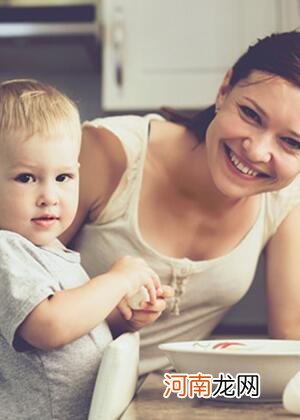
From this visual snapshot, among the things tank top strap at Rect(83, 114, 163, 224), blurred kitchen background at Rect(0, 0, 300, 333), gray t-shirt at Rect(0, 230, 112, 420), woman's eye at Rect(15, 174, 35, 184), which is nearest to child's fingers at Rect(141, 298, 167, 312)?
gray t-shirt at Rect(0, 230, 112, 420)

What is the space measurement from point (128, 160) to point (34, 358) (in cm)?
57

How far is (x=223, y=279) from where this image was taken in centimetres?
143

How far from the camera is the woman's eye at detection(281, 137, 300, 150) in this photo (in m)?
1.18

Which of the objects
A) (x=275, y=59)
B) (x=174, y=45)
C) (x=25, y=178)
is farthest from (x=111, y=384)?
(x=174, y=45)

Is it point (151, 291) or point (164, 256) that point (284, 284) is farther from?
point (151, 291)

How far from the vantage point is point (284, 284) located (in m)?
1.43

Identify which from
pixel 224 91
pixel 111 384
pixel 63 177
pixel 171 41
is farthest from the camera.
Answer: pixel 171 41

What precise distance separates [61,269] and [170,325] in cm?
53

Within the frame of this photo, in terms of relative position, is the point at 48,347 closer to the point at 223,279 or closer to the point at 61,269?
the point at 61,269

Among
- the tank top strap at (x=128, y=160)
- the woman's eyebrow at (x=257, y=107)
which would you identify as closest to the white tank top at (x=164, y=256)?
the tank top strap at (x=128, y=160)

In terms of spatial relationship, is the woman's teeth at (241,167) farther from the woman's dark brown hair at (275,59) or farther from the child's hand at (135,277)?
the child's hand at (135,277)

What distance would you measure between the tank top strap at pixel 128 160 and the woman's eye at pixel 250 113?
11.4 inches

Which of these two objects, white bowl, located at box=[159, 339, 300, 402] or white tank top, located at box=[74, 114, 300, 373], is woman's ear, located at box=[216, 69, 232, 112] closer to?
white tank top, located at box=[74, 114, 300, 373]

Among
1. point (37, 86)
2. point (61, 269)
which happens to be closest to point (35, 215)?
point (61, 269)
